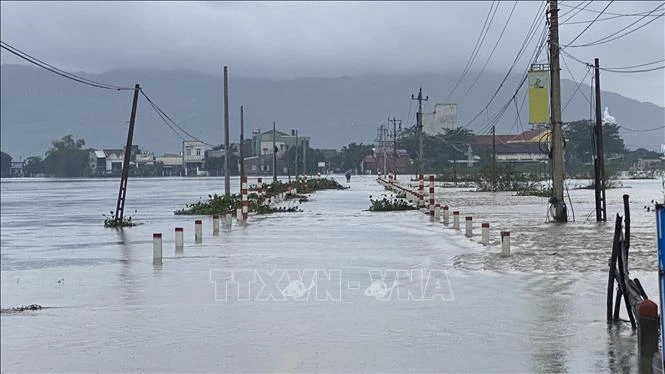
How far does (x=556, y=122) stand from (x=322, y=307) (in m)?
16.8

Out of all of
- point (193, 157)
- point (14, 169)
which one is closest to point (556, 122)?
point (14, 169)

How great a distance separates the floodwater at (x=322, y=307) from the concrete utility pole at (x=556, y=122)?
534cm

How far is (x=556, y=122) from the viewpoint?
25828mm

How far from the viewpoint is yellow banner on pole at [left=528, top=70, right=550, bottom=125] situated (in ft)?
86.3

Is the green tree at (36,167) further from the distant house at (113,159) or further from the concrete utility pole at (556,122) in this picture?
the distant house at (113,159)

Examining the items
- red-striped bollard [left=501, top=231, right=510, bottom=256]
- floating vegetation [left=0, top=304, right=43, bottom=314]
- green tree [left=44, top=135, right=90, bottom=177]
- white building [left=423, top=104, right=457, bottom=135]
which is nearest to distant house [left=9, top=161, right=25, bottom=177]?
green tree [left=44, top=135, right=90, bottom=177]

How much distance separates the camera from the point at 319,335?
9.01m

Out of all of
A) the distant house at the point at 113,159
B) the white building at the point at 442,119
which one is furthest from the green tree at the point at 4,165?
the white building at the point at 442,119

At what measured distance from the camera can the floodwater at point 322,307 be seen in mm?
7992

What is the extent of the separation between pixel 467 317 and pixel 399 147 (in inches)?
5228

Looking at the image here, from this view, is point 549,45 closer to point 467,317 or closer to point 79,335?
point 467,317

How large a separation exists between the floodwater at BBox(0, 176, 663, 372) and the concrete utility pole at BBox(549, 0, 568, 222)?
5338mm

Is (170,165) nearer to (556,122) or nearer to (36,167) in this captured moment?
(36,167)

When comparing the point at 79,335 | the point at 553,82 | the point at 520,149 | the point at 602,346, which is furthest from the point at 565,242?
the point at 520,149
